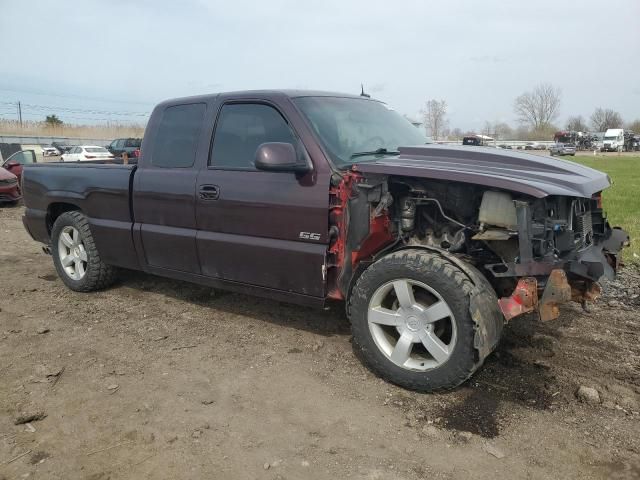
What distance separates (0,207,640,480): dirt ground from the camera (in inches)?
103

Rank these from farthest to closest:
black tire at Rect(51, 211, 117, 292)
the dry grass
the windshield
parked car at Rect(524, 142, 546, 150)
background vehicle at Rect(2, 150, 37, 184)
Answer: parked car at Rect(524, 142, 546, 150), the dry grass, background vehicle at Rect(2, 150, 37, 184), black tire at Rect(51, 211, 117, 292), the windshield

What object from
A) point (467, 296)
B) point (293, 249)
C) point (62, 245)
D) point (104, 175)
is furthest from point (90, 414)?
point (62, 245)

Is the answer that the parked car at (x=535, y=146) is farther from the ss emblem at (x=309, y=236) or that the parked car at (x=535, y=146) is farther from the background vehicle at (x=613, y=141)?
the ss emblem at (x=309, y=236)

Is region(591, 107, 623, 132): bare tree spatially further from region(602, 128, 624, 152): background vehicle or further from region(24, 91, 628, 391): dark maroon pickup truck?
region(24, 91, 628, 391): dark maroon pickup truck

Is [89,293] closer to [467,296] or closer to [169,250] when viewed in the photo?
[169,250]

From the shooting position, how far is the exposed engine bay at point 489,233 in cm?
307

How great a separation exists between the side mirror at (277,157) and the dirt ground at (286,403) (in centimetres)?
137

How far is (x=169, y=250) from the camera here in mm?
4570

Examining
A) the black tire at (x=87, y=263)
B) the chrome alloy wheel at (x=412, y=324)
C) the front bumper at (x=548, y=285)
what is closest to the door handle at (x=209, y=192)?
the chrome alloy wheel at (x=412, y=324)

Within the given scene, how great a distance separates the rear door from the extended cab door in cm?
15

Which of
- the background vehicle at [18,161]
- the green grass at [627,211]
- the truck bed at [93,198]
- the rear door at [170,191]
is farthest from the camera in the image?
the background vehicle at [18,161]

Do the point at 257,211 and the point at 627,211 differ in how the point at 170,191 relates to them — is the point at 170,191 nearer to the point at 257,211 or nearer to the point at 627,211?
the point at 257,211

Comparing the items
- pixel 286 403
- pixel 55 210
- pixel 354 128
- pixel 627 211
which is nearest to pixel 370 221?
pixel 354 128

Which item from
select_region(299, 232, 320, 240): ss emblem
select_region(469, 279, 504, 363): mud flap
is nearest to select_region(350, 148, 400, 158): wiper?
select_region(299, 232, 320, 240): ss emblem
